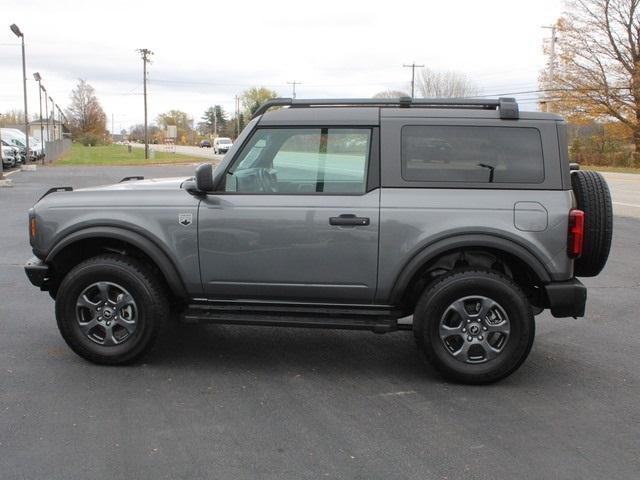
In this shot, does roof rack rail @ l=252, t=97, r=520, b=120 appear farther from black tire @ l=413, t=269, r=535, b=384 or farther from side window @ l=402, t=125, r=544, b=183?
black tire @ l=413, t=269, r=535, b=384

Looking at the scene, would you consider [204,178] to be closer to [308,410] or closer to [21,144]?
[308,410]

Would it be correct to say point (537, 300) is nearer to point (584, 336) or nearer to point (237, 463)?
point (584, 336)

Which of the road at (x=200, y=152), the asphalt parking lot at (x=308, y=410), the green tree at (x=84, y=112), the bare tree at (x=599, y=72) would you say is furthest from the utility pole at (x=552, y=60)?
the green tree at (x=84, y=112)

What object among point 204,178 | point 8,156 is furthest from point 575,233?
point 8,156

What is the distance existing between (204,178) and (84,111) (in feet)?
382

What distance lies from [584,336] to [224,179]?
11.2ft

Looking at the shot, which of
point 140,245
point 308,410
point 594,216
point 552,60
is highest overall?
point 552,60

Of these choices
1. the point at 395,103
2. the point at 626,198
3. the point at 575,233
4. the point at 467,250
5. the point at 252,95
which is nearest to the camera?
the point at 575,233

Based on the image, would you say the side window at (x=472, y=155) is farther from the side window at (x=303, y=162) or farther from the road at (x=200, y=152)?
the road at (x=200, y=152)

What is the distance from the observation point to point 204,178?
15.2ft

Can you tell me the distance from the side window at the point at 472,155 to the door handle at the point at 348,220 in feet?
1.41

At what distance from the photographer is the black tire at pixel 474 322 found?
447 centimetres

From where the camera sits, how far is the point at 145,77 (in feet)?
197

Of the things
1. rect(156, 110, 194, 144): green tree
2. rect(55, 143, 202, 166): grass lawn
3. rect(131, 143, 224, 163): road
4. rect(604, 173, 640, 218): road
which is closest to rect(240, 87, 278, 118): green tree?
rect(131, 143, 224, 163): road
